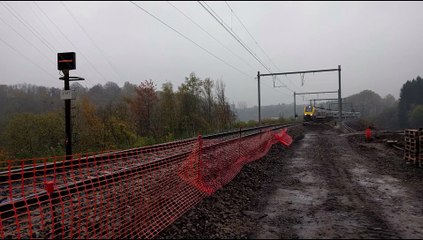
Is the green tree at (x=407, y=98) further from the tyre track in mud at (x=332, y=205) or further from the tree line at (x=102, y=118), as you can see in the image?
the tyre track in mud at (x=332, y=205)

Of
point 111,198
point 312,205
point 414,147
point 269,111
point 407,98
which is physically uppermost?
point 407,98

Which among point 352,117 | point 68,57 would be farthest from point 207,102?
point 352,117

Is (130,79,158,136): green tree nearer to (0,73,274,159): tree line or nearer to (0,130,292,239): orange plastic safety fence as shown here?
(0,73,274,159): tree line

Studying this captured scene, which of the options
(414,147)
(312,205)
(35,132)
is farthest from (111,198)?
(35,132)

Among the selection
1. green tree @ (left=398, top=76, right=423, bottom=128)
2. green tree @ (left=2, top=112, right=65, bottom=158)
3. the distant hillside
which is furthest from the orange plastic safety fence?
green tree @ (left=398, top=76, right=423, bottom=128)

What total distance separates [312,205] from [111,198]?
13.7 ft

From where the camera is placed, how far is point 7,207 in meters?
5.61

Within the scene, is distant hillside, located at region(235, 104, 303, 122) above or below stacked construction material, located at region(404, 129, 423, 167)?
above

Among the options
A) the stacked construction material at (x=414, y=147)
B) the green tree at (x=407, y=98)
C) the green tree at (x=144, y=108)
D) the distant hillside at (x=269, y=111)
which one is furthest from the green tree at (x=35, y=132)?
the green tree at (x=407, y=98)

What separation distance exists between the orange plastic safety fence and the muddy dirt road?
417mm

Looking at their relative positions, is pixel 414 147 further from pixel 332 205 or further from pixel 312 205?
pixel 312 205

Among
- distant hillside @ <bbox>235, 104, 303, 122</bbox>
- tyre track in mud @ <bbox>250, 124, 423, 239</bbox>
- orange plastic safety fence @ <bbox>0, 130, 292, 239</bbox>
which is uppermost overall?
distant hillside @ <bbox>235, 104, 303, 122</bbox>

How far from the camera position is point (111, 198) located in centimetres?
641

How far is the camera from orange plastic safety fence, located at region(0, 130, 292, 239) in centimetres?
488
